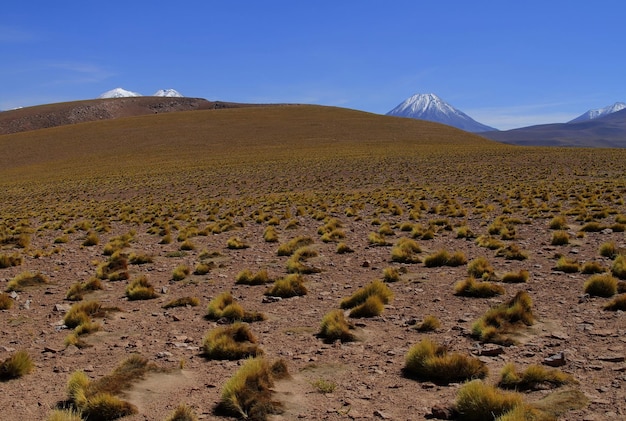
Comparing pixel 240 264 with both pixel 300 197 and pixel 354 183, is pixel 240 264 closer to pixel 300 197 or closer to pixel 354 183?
pixel 300 197

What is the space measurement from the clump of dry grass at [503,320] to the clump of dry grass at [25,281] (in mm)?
9182

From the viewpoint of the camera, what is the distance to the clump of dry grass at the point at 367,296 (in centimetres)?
898

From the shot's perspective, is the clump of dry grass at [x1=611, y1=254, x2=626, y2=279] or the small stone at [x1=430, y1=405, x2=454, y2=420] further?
the clump of dry grass at [x1=611, y1=254, x2=626, y2=279]

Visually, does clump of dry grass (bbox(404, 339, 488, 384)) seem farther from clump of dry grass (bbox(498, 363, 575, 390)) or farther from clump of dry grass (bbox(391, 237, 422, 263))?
clump of dry grass (bbox(391, 237, 422, 263))

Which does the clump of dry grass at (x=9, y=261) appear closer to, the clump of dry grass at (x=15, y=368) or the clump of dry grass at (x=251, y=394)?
the clump of dry grass at (x=15, y=368)

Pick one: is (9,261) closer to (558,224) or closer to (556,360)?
(556,360)

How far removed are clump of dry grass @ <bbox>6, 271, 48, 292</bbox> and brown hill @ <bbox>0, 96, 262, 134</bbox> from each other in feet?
462

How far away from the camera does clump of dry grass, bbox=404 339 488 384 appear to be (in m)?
5.82

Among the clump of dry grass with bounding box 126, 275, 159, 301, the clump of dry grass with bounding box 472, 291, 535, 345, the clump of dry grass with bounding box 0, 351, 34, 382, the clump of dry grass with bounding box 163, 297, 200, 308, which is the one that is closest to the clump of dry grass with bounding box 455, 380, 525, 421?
the clump of dry grass with bounding box 472, 291, 535, 345

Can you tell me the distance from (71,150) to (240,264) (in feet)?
257

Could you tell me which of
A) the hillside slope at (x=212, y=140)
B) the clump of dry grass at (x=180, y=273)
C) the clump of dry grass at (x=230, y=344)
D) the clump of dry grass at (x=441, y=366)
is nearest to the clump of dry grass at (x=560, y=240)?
the clump of dry grass at (x=441, y=366)

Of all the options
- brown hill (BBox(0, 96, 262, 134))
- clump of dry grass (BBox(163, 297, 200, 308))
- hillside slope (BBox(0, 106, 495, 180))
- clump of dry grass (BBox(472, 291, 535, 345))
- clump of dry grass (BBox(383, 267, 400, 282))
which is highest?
brown hill (BBox(0, 96, 262, 134))

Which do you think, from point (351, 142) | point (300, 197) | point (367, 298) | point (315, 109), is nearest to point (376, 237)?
point (367, 298)

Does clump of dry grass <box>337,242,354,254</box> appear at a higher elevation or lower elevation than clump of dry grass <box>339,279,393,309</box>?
lower
